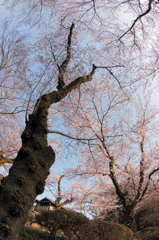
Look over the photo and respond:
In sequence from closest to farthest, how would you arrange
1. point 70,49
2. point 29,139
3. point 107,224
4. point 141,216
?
point 29,139, point 70,49, point 107,224, point 141,216

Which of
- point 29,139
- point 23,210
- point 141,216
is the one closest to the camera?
point 23,210

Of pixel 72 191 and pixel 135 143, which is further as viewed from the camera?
pixel 72 191

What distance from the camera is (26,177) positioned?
2.44 metres

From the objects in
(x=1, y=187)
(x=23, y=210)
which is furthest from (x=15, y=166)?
(x=23, y=210)

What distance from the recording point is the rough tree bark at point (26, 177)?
208 cm

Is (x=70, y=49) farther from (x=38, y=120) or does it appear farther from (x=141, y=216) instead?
(x=141, y=216)

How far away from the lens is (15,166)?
2.56 metres

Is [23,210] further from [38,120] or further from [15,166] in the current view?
[38,120]

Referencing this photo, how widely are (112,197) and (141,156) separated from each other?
257 inches

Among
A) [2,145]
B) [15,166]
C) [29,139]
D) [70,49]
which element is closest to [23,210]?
[15,166]

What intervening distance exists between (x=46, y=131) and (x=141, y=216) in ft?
49.7

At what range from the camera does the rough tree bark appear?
2.08 meters

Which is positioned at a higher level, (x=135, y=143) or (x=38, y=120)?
(x=135, y=143)

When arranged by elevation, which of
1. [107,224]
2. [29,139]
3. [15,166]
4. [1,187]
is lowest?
[107,224]
